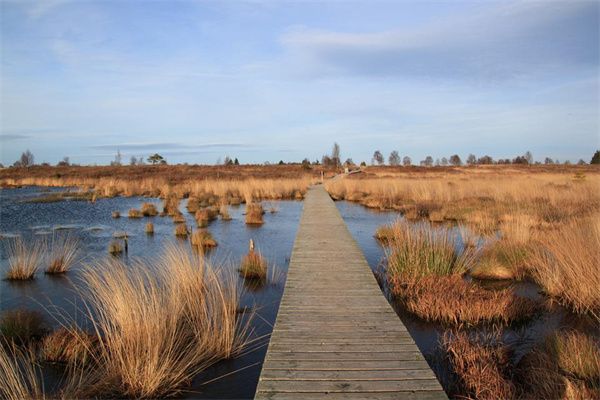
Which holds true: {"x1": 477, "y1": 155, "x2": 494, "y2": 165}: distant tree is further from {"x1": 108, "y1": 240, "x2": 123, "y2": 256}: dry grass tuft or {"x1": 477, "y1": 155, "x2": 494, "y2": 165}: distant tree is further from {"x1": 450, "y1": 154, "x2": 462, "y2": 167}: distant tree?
{"x1": 108, "y1": 240, "x2": 123, "y2": 256}: dry grass tuft

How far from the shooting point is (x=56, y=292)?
7996 millimetres

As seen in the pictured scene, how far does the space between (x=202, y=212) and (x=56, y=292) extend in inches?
337

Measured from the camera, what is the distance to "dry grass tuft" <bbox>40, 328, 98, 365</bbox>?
5219mm

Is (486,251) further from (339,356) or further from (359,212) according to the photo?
(359,212)

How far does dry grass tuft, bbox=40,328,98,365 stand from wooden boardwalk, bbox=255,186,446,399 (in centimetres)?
240

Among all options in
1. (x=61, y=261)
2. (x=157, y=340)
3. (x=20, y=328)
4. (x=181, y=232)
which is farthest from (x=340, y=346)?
(x=181, y=232)

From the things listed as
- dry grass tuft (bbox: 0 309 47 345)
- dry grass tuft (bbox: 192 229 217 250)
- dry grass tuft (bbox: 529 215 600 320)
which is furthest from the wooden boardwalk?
dry grass tuft (bbox: 192 229 217 250)

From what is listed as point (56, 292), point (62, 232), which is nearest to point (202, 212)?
point (62, 232)

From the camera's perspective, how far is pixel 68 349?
529 centimetres

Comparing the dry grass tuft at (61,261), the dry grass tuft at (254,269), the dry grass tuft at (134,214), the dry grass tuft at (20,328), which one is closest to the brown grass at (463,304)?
the dry grass tuft at (254,269)

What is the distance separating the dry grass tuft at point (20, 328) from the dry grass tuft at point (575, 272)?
25.8 ft

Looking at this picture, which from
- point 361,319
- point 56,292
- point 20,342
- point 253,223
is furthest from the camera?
point 253,223

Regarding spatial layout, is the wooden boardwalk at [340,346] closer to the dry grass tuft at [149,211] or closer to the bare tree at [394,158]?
the dry grass tuft at [149,211]

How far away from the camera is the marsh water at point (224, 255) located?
532 centimetres
